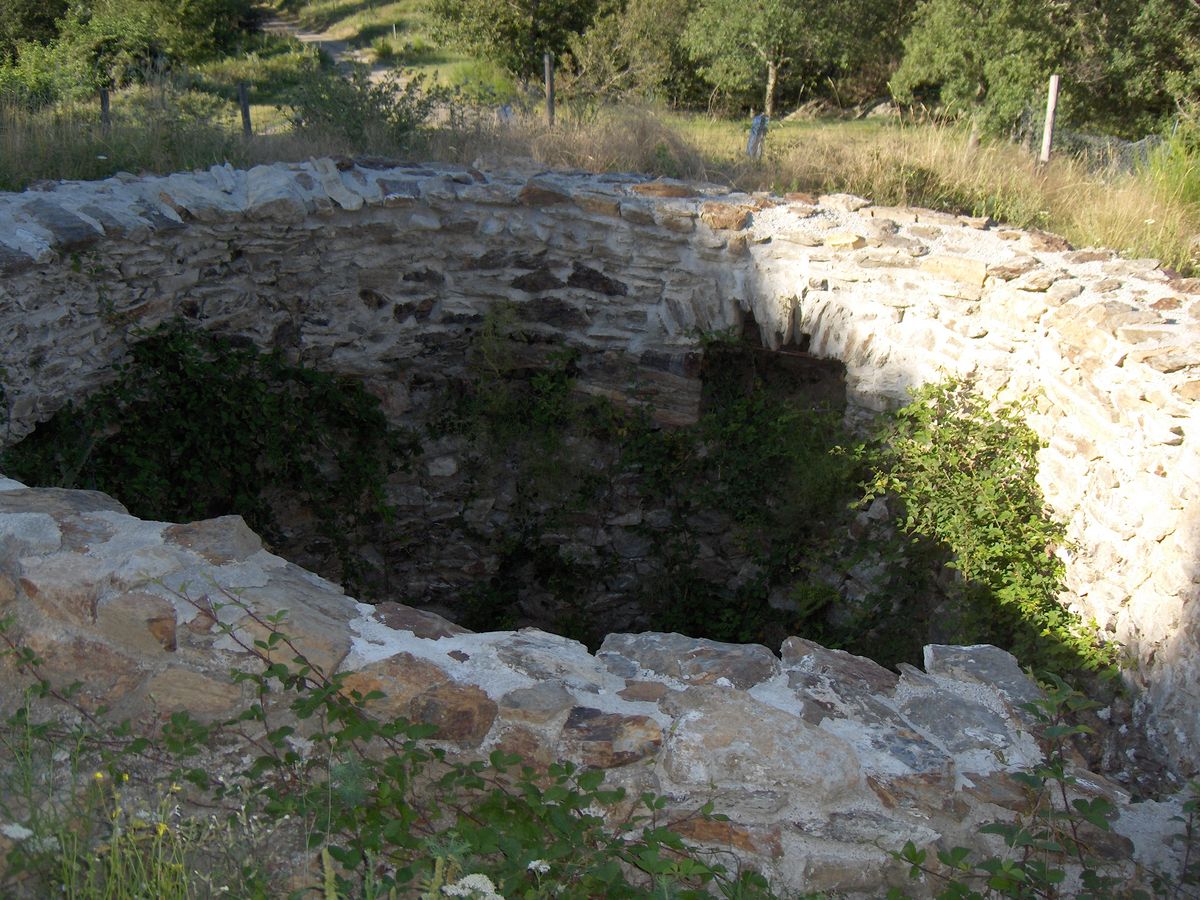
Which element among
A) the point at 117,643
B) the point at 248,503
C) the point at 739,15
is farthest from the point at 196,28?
the point at 117,643

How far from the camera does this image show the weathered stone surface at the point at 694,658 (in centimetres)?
255

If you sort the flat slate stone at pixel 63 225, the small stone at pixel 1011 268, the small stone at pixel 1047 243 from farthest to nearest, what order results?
the small stone at pixel 1047 243 → the small stone at pixel 1011 268 → the flat slate stone at pixel 63 225

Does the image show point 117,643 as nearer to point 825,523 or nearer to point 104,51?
point 825,523

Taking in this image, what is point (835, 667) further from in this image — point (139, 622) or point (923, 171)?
point (923, 171)

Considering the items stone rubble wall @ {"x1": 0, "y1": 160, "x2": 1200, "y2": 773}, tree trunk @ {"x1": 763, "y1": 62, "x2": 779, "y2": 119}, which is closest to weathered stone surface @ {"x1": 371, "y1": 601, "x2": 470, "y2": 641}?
stone rubble wall @ {"x1": 0, "y1": 160, "x2": 1200, "y2": 773}

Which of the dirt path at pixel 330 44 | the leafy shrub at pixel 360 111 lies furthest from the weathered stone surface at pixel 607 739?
the dirt path at pixel 330 44

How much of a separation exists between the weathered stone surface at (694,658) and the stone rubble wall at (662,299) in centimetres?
140

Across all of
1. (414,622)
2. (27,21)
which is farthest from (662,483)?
(27,21)

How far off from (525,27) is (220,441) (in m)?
13.2

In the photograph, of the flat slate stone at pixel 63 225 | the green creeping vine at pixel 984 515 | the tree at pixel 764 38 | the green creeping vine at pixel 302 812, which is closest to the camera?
the green creeping vine at pixel 302 812

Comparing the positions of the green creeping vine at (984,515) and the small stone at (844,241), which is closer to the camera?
the green creeping vine at (984,515)

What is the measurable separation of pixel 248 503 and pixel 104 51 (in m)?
12.1

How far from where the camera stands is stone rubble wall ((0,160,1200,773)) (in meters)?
3.46

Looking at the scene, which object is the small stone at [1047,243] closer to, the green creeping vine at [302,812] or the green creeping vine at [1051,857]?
the green creeping vine at [1051,857]
